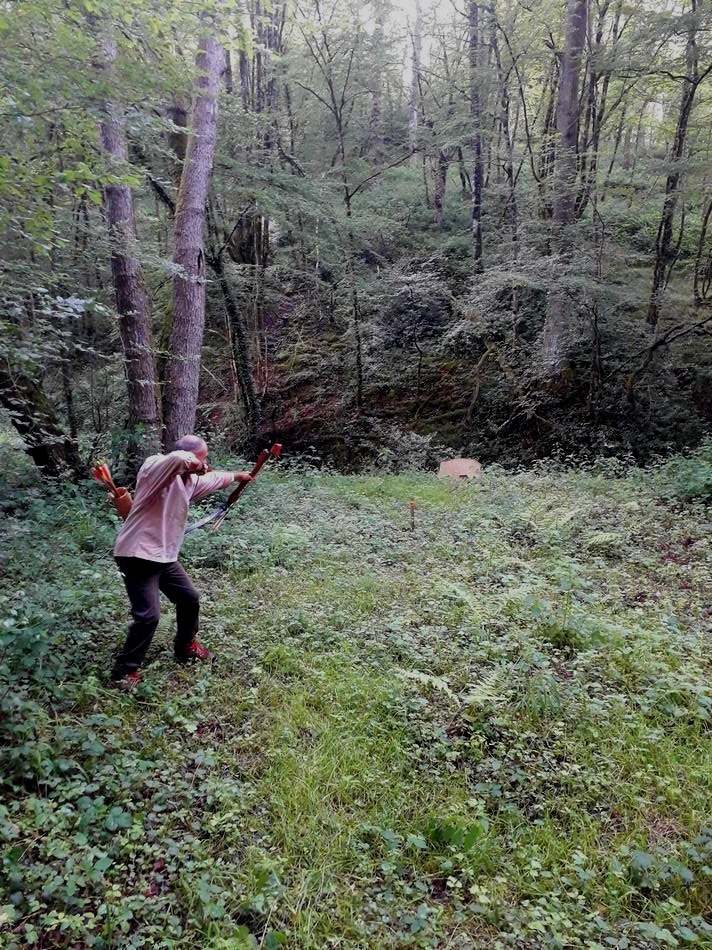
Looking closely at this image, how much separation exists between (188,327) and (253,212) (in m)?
4.77

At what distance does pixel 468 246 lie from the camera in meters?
15.6

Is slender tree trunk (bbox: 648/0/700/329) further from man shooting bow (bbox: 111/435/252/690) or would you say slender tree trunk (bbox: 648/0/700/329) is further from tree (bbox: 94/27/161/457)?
man shooting bow (bbox: 111/435/252/690)

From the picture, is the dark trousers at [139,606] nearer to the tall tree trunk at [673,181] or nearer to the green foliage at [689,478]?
the green foliage at [689,478]

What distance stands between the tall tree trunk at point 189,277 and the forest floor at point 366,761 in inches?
144

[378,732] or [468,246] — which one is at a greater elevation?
[468,246]

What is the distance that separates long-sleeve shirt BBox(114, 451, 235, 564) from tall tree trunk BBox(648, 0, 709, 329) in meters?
9.94

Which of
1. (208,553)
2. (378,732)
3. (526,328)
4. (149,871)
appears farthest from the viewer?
(526,328)

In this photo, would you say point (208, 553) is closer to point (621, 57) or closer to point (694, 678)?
point (694, 678)

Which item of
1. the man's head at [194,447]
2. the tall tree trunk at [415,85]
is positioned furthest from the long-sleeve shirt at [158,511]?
the tall tree trunk at [415,85]

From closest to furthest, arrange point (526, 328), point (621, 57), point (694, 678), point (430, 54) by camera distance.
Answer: point (694, 678)
point (621, 57)
point (526, 328)
point (430, 54)

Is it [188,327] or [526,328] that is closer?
[188,327]

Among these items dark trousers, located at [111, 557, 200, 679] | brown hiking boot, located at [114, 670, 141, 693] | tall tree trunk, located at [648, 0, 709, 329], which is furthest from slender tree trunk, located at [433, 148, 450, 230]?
brown hiking boot, located at [114, 670, 141, 693]

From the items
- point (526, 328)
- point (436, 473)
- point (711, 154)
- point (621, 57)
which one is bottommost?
point (436, 473)

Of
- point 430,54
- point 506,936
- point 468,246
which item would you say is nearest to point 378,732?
point 506,936
